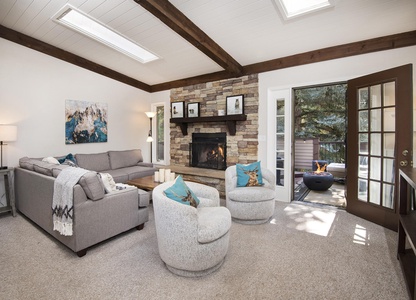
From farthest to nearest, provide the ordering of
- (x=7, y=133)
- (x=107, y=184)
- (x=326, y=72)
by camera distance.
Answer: (x=326, y=72)
(x=7, y=133)
(x=107, y=184)

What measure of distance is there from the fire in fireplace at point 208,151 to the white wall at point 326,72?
93 centimetres

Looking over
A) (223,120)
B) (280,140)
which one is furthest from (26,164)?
(280,140)

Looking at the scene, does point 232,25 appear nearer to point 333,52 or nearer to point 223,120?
point 333,52

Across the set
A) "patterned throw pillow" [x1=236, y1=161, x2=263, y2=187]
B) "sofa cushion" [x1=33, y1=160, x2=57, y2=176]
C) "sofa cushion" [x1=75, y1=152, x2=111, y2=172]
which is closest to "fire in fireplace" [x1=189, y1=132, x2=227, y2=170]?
"patterned throw pillow" [x1=236, y1=161, x2=263, y2=187]

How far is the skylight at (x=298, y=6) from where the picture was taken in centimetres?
284

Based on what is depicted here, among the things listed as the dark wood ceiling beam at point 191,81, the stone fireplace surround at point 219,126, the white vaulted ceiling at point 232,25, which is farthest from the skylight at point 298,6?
the dark wood ceiling beam at point 191,81

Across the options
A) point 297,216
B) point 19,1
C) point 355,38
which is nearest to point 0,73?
point 19,1

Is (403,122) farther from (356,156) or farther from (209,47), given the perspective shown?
(209,47)

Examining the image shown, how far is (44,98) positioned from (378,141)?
19.4ft

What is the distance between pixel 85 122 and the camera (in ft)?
16.9

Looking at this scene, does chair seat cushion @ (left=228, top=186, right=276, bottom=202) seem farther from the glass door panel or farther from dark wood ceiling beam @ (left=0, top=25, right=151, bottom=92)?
dark wood ceiling beam @ (left=0, top=25, right=151, bottom=92)

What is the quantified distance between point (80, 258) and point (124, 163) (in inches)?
126

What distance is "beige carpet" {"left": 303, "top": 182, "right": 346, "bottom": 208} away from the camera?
14.4ft

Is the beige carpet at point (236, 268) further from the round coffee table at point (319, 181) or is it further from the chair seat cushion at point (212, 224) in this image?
the round coffee table at point (319, 181)
